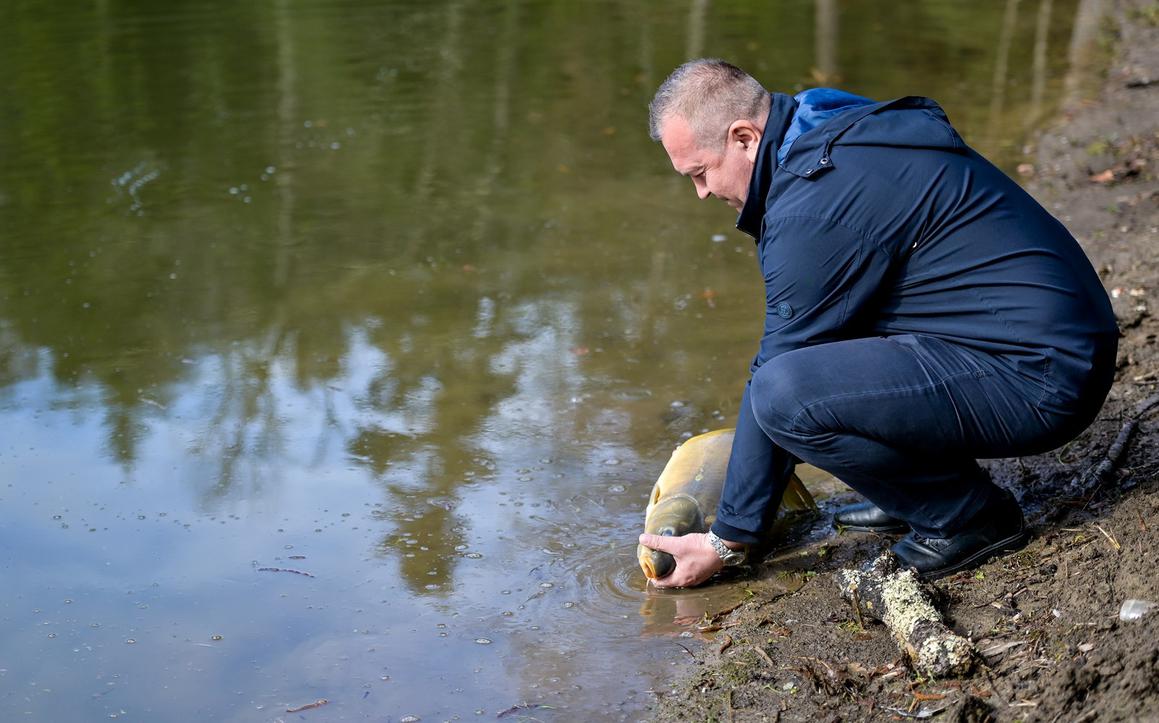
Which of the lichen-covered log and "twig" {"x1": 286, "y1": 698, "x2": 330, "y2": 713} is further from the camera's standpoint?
"twig" {"x1": 286, "y1": 698, "x2": 330, "y2": 713}

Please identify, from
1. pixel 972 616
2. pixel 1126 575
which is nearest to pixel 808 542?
pixel 972 616

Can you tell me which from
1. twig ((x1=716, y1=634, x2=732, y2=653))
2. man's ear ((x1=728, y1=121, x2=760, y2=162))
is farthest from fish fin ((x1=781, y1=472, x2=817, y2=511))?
man's ear ((x1=728, y1=121, x2=760, y2=162))

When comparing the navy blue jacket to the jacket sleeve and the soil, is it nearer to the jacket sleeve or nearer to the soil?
the jacket sleeve

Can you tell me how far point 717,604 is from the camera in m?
4.21

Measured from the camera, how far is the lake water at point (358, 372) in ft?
13.5

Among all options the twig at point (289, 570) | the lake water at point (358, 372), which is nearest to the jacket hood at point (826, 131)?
the lake water at point (358, 372)

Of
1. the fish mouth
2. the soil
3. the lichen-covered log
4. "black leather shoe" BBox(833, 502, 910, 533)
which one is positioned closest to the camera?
the soil

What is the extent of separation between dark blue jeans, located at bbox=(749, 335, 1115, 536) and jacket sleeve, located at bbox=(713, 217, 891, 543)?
0.08 m

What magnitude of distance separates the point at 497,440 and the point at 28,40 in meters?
11.6

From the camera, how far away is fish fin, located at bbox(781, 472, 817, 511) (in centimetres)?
467

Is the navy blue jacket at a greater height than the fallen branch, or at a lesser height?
greater

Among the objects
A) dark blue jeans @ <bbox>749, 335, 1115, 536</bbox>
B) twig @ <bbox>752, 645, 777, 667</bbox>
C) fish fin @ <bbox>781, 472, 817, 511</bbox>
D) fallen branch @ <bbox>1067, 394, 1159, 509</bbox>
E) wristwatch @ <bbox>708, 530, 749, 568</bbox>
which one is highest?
dark blue jeans @ <bbox>749, 335, 1115, 536</bbox>

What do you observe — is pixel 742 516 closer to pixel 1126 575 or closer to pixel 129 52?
pixel 1126 575

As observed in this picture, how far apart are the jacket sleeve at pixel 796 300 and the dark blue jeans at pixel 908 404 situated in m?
0.08
